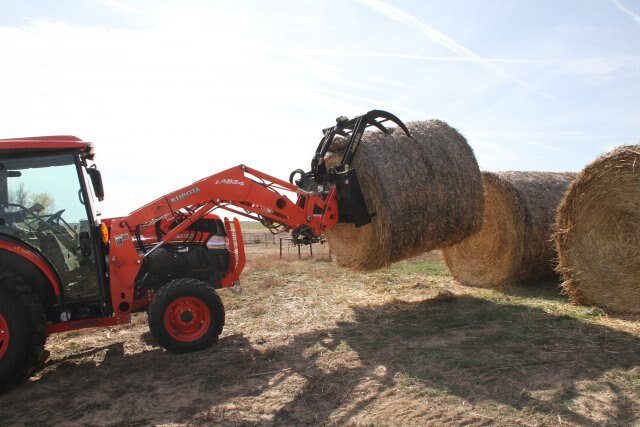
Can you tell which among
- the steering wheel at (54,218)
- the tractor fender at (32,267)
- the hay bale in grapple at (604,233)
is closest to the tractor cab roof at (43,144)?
the steering wheel at (54,218)

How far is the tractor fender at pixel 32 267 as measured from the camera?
4711 mm

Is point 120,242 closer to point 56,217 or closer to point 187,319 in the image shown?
point 56,217

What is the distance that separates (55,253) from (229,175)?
1981 mm

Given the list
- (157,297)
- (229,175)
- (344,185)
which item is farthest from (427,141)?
(157,297)

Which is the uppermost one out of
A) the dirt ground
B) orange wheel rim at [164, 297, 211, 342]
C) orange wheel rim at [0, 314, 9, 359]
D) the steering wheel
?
the steering wheel

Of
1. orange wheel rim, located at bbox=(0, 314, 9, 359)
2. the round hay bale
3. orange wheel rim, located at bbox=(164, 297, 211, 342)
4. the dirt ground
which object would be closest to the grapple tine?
the round hay bale

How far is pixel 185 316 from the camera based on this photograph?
5516mm

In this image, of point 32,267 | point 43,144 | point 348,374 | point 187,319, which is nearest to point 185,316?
point 187,319

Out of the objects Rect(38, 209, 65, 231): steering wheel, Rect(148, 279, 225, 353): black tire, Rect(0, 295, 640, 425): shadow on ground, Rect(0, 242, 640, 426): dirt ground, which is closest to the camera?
Rect(0, 242, 640, 426): dirt ground

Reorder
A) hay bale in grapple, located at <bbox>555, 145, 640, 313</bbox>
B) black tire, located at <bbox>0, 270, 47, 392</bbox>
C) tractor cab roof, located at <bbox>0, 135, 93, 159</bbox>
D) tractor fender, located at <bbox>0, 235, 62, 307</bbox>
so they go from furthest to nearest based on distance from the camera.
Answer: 1. hay bale in grapple, located at <bbox>555, 145, 640, 313</bbox>
2. tractor cab roof, located at <bbox>0, 135, 93, 159</bbox>
3. tractor fender, located at <bbox>0, 235, 62, 307</bbox>
4. black tire, located at <bbox>0, 270, 47, 392</bbox>

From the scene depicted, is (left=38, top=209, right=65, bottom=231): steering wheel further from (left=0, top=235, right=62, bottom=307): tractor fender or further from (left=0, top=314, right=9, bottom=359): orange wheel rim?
(left=0, top=314, right=9, bottom=359): orange wheel rim

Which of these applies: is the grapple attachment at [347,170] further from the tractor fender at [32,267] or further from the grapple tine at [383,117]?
the tractor fender at [32,267]

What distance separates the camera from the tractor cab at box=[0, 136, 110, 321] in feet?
16.0

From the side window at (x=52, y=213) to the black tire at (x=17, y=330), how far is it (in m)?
0.52
